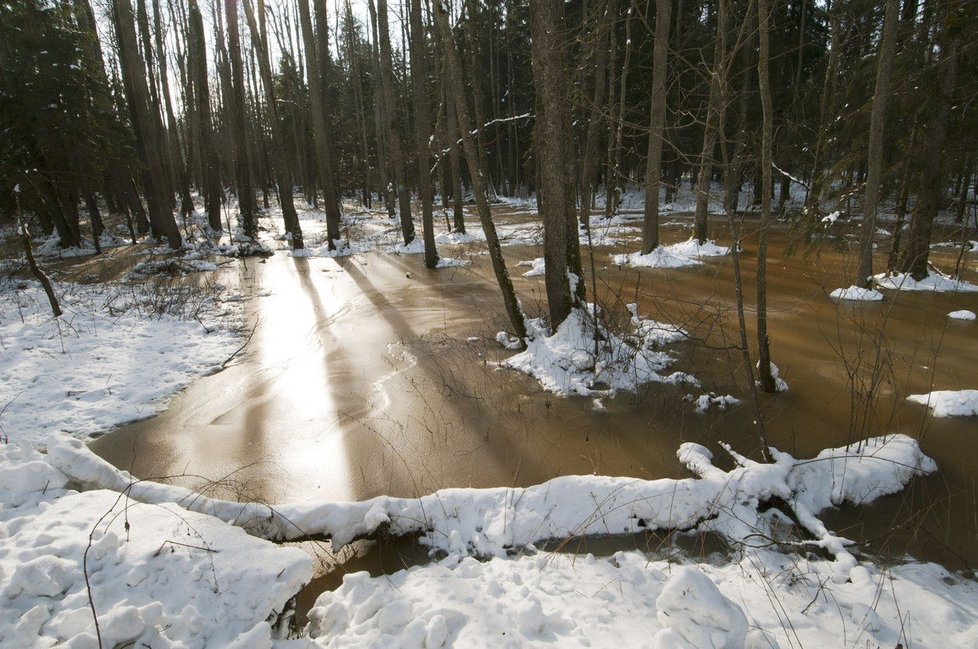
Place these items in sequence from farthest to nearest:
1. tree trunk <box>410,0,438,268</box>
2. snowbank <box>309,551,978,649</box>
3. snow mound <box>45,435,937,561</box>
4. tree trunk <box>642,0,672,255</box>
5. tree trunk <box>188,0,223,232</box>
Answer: tree trunk <box>188,0,223,232</box> → tree trunk <box>410,0,438,268</box> → tree trunk <box>642,0,672,255</box> → snow mound <box>45,435,937,561</box> → snowbank <box>309,551,978,649</box>

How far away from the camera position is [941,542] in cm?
345

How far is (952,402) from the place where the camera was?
521cm

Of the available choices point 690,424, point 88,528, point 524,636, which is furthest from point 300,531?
point 690,424

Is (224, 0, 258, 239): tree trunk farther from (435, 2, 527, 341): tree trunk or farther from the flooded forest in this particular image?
(435, 2, 527, 341): tree trunk

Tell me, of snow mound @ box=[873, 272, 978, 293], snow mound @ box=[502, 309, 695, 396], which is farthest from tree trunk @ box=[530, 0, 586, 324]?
snow mound @ box=[873, 272, 978, 293]

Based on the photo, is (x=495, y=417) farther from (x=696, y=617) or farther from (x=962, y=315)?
(x=962, y=315)

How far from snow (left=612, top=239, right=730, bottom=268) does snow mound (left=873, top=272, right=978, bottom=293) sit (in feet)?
13.8

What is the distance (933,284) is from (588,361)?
8.52 m

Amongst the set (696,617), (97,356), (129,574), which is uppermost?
(97,356)

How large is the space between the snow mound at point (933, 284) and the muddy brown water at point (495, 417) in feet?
1.82

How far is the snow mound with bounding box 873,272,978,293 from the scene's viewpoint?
9797mm

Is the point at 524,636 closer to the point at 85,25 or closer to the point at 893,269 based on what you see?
the point at 893,269

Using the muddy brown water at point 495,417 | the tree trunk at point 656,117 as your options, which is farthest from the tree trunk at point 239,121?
the tree trunk at point 656,117

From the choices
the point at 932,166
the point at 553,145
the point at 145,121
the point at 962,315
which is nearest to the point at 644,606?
the point at 553,145
